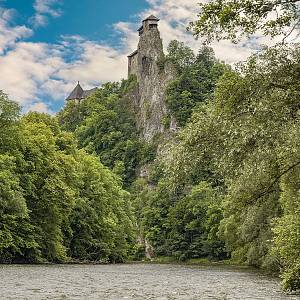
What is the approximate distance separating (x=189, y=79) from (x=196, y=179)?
332 ft

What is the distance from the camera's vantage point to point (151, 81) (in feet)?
555

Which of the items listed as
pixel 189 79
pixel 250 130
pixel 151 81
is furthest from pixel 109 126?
pixel 250 130

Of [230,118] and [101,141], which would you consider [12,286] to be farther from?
[101,141]

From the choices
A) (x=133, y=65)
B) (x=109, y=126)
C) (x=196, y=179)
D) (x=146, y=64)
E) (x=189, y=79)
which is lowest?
(x=196, y=179)

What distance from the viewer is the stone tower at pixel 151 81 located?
533ft

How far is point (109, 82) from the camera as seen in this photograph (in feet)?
648

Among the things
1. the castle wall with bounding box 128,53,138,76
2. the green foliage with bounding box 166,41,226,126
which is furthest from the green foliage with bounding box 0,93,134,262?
the castle wall with bounding box 128,53,138,76

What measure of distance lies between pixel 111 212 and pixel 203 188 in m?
42.5

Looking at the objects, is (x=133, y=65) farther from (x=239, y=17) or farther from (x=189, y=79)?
(x=239, y=17)

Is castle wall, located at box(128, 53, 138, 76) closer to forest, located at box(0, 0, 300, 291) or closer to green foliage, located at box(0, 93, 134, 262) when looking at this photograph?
forest, located at box(0, 0, 300, 291)

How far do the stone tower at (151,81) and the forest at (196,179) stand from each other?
4.96m

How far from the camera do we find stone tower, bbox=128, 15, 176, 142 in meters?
162

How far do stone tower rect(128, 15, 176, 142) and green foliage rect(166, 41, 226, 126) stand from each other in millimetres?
3241

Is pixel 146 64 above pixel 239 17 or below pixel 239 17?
above
